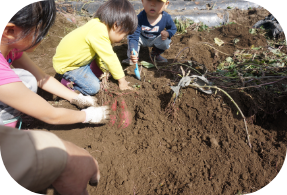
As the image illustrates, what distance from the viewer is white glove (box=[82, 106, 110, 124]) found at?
165 cm

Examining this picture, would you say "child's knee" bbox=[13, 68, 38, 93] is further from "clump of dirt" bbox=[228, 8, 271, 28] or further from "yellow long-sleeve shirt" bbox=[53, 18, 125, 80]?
"clump of dirt" bbox=[228, 8, 271, 28]

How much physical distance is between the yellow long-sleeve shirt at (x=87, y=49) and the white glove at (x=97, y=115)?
42cm

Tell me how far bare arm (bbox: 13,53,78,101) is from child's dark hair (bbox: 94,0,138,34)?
0.89 metres

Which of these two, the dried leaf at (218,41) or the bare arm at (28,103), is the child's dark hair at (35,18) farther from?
the dried leaf at (218,41)

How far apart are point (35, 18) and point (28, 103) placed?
22.4 inches

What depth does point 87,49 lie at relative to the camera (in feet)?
6.23

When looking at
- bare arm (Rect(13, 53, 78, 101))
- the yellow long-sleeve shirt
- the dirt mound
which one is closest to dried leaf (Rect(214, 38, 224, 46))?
the dirt mound

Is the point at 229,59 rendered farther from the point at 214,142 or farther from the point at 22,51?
the point at 22,51

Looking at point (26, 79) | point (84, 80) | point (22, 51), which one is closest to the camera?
point (22, 51)

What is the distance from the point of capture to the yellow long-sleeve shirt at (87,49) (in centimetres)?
177

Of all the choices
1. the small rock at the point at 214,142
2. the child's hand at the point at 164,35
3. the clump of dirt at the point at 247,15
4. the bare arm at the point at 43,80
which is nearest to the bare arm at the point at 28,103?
the bare arm at the point at 43,80

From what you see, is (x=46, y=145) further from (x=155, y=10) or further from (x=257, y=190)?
(x=155, y=10)

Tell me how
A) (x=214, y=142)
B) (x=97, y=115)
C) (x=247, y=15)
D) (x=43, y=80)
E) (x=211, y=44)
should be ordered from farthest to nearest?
(x=247, y=15), (x=211, y=44), (x=43, y=80), (x=97, y=115), (x=214, y=142)

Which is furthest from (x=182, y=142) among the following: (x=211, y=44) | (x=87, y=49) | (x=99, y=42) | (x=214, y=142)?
(x=211, y=44)
